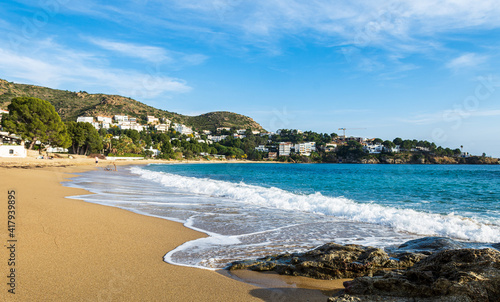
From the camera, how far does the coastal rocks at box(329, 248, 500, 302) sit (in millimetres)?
2748

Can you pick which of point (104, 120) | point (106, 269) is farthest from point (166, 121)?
point (106, 269)

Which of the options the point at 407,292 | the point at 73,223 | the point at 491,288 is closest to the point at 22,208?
the point at 73,223

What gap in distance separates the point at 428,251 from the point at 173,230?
5.28 m

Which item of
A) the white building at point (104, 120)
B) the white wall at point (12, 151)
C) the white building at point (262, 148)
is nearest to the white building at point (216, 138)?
the white building at point (262, 148)

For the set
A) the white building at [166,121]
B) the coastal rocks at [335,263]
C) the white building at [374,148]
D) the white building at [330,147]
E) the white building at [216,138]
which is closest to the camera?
the coastal rocks at [335,263]

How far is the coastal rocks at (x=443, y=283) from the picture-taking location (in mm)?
2748

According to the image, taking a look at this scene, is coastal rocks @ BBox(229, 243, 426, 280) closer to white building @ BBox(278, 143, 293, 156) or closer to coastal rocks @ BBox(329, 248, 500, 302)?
coastal rocks @ BBox(329, 248, 500, 302)

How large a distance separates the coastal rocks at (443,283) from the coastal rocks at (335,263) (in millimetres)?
847

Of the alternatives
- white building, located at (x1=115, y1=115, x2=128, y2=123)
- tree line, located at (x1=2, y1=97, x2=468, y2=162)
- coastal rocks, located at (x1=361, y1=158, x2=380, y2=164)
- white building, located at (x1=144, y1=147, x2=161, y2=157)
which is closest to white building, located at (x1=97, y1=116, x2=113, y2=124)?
white building, located at (x1=115, y1=115, x2=128, y2=123)

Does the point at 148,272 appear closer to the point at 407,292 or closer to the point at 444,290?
the point at 407,292

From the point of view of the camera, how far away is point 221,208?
1124 centimetres

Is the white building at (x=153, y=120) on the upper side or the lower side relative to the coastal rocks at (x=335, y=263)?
upper

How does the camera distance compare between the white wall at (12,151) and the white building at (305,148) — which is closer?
the white wall at (12,151)

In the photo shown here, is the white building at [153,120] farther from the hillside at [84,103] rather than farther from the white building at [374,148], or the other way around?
the white building at [374,148]
